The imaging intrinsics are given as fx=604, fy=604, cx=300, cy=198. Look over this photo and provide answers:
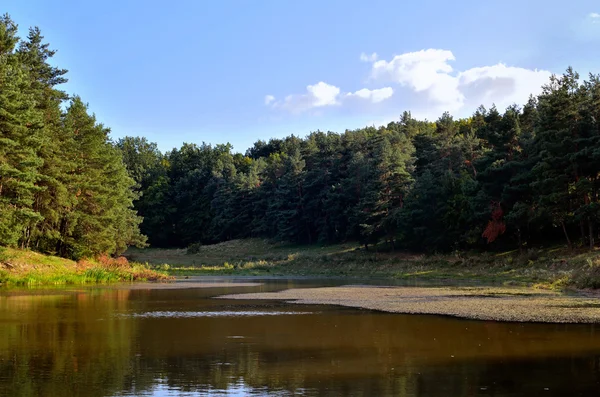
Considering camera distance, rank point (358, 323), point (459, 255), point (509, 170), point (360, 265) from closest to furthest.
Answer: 1. point (358, 323)
2. point (509, 170)
3. point (459, 255)
4. point (360, 265)

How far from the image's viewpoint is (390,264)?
73875 millimetres

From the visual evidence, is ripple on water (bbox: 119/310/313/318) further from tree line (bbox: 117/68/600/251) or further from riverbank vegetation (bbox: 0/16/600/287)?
tree line (bbox: 117/68/600/251)

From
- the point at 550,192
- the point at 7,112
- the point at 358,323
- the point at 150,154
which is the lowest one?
the point at 358,323

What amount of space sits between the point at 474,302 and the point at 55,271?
34.9m

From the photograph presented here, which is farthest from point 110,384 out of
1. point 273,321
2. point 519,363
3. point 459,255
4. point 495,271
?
point 459,255

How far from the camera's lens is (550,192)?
182ft

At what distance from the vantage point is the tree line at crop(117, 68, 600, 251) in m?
54.2

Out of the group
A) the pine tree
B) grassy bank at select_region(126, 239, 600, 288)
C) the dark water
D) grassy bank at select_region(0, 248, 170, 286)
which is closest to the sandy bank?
the dark water

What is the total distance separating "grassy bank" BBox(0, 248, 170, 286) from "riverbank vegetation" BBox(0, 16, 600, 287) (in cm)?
215

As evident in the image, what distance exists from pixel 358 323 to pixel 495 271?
36186mm

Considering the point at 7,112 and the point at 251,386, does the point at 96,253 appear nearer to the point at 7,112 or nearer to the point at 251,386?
the point at 7,112

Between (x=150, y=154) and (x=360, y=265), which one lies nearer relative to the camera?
(x=360, y=265)

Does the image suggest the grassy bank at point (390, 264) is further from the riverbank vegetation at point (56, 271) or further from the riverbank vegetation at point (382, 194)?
the riverbank vegetation at point (56, 271)

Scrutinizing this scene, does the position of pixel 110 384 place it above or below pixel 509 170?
below
